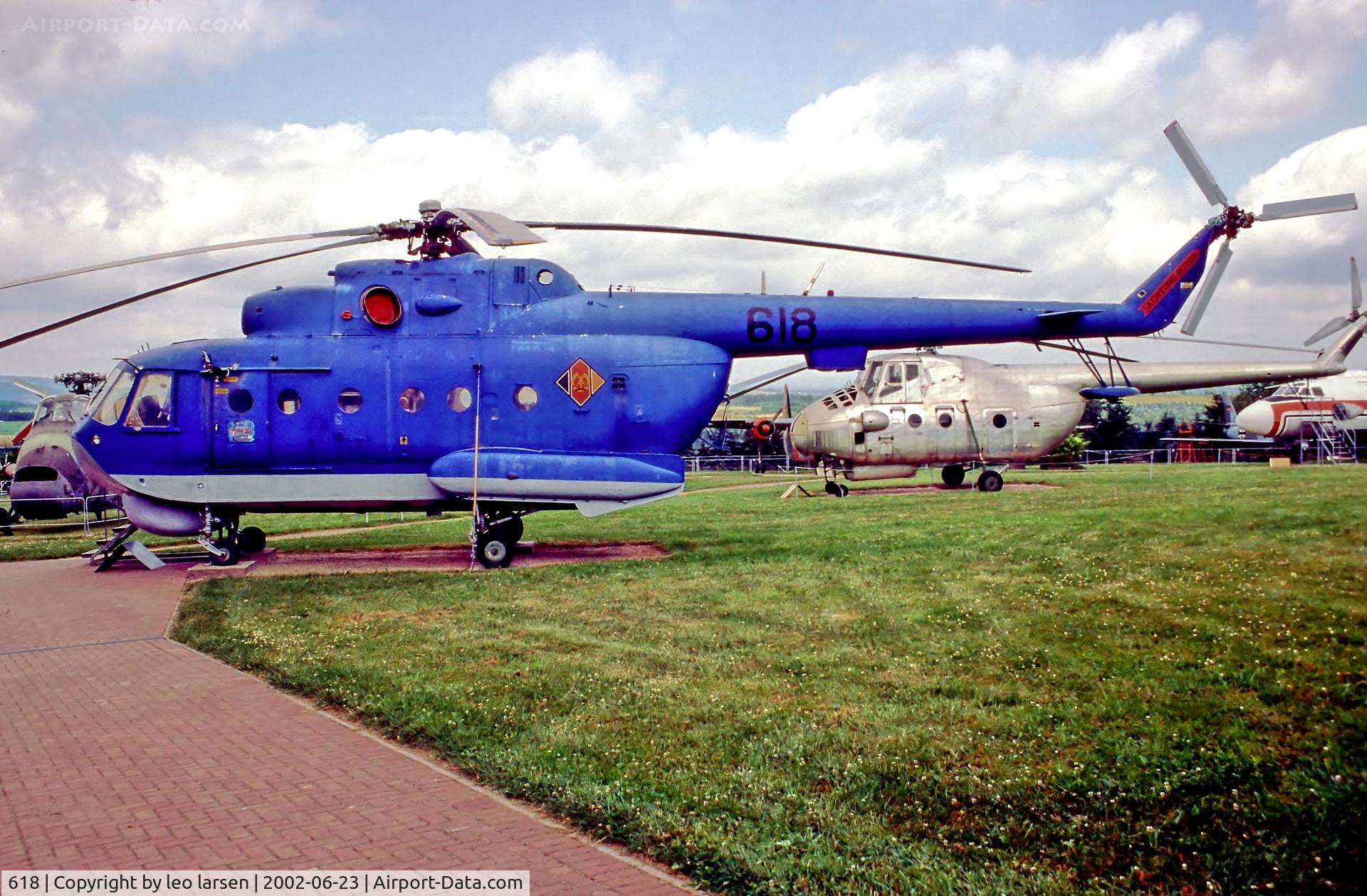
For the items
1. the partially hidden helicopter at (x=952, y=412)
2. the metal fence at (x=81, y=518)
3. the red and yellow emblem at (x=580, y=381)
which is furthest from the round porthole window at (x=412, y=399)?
the metal fence at (x=81, y=518)

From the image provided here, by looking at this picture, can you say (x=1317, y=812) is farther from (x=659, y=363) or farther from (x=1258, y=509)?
(x=659, y=363)

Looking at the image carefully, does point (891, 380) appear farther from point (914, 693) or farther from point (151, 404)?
point (914, 693)

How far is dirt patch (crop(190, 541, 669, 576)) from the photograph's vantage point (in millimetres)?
15094

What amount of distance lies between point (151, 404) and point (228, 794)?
11.2 metres

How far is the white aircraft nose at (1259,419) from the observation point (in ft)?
137

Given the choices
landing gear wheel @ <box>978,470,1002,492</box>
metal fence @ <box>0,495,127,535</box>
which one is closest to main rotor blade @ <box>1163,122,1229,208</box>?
landing gear wheel @ <box>978,470,1002,492</box>

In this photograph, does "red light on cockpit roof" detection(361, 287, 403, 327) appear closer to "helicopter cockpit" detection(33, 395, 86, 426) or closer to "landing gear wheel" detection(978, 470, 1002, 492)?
"landing gear wheel" detection(978, 470, 1002, 492)

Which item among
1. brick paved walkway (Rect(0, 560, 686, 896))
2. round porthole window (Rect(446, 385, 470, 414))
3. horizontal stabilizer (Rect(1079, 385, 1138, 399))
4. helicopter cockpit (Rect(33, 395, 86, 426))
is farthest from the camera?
helicopter cockpit (Rect(33, 395, 86, 426))

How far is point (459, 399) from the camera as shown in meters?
15.1

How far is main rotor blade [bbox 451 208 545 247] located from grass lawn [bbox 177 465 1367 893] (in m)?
4.16

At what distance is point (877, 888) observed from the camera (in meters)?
4.33

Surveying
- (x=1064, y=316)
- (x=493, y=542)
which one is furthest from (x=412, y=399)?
(x=1064, y=316)

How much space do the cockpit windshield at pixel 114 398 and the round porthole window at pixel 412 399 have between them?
4066 mm

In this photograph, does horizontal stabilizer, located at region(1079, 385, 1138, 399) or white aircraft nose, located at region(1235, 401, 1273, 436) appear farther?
white aircraft nose, located at region(1235, 401, 1273, 436)
